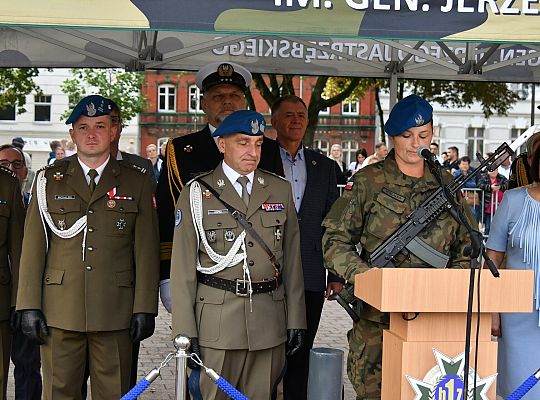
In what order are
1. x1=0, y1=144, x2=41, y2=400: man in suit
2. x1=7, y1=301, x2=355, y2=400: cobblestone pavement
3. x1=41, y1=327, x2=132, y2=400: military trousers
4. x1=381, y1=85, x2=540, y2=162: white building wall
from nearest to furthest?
x1=41, y1=327, x2=132, y2=400: military trousers, x1=0, y1=144, x2=41, y2=400: man in suit, x1=7, y1=301, x2=355, y2=400: cobblestone pavement, x1=381, y1=85, x2=540, y2=162: white building wall

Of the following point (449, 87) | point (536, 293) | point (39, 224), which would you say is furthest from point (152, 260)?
point (449, 87)

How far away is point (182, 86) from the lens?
153ft

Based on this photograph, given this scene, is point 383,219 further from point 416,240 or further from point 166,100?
point 166,100

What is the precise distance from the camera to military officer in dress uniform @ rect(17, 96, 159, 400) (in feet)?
14.8

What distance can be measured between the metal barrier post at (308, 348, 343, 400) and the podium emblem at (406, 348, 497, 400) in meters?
0.37

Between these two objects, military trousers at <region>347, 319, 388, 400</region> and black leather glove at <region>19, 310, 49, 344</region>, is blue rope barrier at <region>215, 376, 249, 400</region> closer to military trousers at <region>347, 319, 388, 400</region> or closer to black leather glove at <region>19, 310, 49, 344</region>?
military trousers at <region>347, 319, 388, 400</region>

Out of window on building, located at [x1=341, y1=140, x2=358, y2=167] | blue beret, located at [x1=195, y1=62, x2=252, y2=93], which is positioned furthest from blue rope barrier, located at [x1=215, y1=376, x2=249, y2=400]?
window on building, located at [x1=341, y1=140, x2=358, y2=167]

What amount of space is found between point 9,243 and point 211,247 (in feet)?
4.70

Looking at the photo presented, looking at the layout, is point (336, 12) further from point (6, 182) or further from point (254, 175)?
point (6, 182)

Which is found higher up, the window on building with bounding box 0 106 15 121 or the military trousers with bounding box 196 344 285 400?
the window on building with bounding box 0 106 15 121

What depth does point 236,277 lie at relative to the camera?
4.11m

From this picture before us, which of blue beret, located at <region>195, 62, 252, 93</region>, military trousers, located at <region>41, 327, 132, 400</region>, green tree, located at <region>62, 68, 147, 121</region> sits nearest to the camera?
military trousers, located at <region>41, 327, 132, 400</region>

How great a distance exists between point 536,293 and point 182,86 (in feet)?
142

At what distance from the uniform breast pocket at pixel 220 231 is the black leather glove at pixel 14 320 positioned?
1.13m
